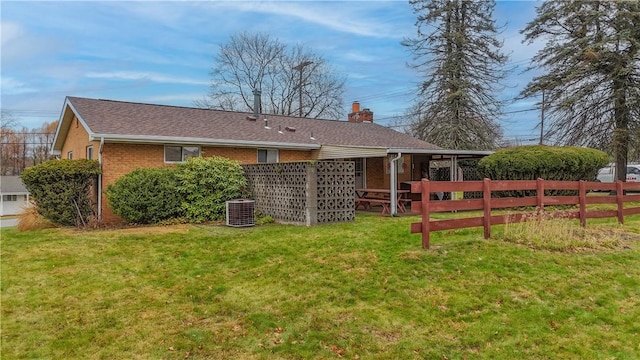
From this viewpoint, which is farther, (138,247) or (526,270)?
(138,247)

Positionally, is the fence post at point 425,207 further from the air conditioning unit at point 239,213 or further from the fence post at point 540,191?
the air conditioning unit at point 239,213

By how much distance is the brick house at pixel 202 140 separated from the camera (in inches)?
487

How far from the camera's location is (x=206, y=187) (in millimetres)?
12125

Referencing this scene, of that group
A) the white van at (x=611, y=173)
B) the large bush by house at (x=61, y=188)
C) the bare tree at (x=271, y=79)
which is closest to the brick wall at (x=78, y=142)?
the large bush by house at (x=61, y=188)

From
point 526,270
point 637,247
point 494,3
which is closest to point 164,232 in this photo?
point 526,270

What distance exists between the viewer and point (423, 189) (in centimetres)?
694

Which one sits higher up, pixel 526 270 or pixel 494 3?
pixel 494 3

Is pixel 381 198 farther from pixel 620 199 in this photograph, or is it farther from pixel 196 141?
pixel 620 199

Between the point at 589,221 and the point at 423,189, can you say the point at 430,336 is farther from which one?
the point at 589,221

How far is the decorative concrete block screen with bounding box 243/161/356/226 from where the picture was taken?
1052 centimetres

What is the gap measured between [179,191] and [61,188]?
307 cm

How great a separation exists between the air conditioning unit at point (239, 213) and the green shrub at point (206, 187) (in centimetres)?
123

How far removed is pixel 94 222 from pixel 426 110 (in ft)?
68.9

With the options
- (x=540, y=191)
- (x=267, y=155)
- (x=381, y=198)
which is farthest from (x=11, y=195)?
(x=540, y=191)
